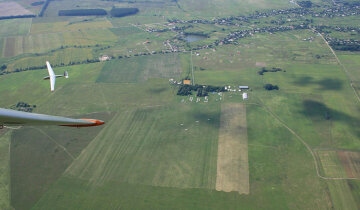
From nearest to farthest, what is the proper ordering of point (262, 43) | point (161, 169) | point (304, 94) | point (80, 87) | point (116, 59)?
point (161, 169) < point (304, 94) < point (80, 87) < point (116, 59) < point (262, 43)

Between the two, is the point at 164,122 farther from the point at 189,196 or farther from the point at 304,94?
the point at 304,94

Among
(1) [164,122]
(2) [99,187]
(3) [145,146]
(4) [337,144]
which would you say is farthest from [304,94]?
(2) [99,187]

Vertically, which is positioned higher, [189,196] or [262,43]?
[262,43]

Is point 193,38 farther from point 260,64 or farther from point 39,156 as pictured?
point 39,156

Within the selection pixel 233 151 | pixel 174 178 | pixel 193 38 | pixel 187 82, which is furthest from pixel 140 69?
pixel 174 178

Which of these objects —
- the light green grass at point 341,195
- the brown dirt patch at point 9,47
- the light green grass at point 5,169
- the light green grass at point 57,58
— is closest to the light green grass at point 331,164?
the light green grass at point 341,195

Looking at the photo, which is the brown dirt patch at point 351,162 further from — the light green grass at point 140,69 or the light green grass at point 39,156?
the light green grass at point 140,69

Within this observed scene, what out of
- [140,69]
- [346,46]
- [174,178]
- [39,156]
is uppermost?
[346,46]
